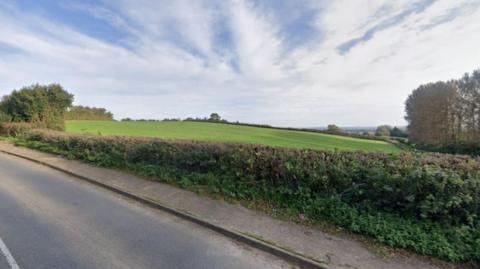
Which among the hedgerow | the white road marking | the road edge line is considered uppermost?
the hedgerow

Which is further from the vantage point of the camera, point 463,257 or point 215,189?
point 215,189

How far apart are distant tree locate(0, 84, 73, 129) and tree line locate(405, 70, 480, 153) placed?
4127 centimetres

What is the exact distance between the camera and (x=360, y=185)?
14.8 ft

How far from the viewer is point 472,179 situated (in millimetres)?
3654

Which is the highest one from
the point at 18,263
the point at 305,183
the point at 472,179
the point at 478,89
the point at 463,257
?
the point at 478,89

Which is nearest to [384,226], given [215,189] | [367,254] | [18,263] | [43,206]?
[367,254]

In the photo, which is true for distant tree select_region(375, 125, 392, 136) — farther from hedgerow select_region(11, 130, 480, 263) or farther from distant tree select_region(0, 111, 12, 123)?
distant tree select_region(0, 111, 12, 123)

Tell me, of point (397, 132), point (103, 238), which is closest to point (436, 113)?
point (397, 132)

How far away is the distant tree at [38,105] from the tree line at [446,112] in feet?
135

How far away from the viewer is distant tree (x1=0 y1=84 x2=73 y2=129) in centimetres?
2081

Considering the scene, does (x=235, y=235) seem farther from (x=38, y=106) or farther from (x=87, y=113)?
(x=87, y=113)

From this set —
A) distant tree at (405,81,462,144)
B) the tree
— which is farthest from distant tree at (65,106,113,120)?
the tree

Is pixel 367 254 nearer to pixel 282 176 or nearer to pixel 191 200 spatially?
pixel 282 176

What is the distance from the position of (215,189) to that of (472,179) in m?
4.91
